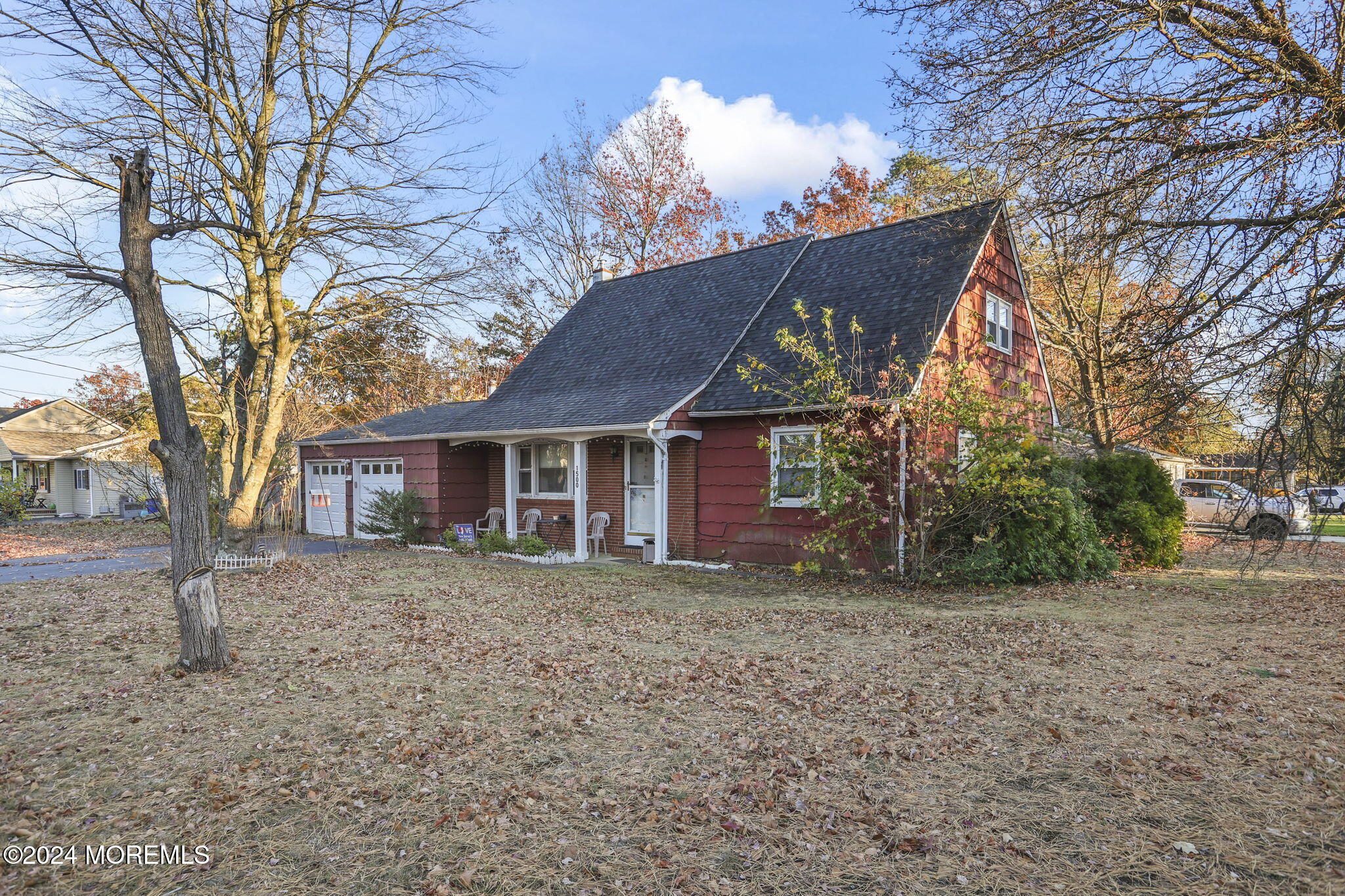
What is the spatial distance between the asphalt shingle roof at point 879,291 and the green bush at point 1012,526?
2.03 meters

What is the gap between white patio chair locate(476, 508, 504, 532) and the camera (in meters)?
17.2

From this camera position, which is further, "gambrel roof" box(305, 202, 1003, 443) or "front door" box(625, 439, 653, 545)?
"front door" box(625, 439, 653, 545)

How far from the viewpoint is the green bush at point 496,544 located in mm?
15367

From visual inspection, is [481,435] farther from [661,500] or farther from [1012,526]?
[1012,526]

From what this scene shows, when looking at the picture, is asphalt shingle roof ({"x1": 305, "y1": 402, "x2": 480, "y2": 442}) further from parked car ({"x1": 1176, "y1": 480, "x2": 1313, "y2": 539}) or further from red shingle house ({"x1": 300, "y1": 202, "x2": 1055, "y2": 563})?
parked car ({"x1": 1176, "y1": 480, "x2": 1313, "y2": 539})

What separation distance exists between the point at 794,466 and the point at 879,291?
12.3 feet

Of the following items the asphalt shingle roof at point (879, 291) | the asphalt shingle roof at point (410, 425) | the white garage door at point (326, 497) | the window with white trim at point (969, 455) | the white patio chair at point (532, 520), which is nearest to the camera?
the window with white trim at point (969, 455)

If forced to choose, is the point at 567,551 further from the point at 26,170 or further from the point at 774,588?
the point at 26,170

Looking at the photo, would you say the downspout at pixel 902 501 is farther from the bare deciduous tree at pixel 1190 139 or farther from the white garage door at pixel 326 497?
the white garage door at pixel 326 497

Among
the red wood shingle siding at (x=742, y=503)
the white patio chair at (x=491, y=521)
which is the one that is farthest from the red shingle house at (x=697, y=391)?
the white patio chair at (x=491, y=521)

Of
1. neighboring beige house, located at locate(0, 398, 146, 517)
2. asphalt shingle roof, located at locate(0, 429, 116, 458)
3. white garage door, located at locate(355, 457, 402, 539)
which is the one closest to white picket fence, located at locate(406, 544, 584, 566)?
white garage door, located at locate(355, 457, 402, 539)

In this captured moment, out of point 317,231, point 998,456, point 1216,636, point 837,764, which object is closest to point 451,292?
point 317,231

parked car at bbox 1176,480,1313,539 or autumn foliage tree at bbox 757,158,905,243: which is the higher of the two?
autumn foliage tree at bbox 757,158,905,243

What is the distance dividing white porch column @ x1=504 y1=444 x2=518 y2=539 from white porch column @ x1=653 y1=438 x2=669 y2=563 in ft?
11.8
